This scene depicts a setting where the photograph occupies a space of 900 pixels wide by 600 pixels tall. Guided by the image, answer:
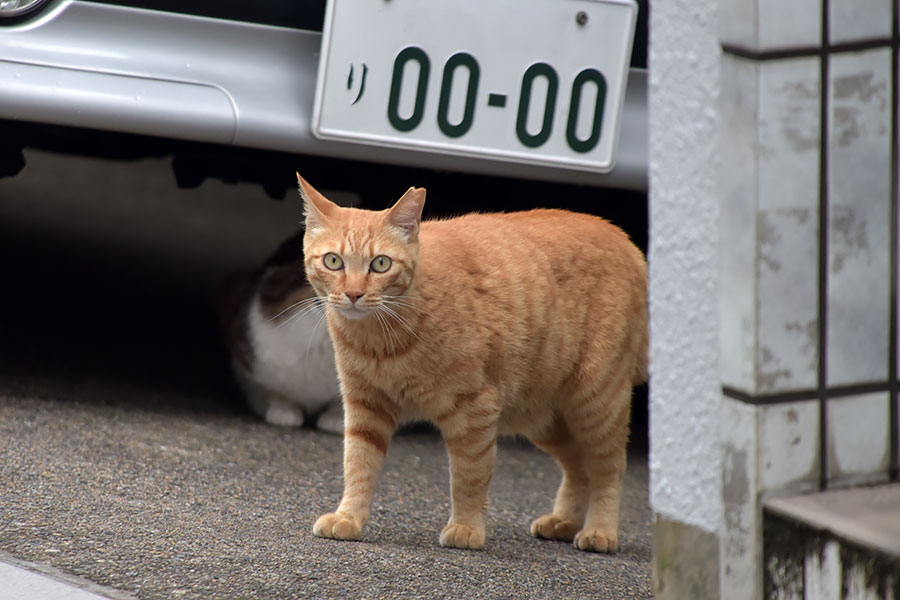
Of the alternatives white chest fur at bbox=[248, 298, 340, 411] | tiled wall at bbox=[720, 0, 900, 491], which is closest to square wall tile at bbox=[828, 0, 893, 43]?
tiled wall at bbox=[720, 0, 900, 491]

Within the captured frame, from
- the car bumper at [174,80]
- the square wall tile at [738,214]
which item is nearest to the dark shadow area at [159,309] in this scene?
the car bumper at [174,80]

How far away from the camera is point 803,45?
152cm

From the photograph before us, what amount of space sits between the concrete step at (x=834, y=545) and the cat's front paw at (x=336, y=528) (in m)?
1.01

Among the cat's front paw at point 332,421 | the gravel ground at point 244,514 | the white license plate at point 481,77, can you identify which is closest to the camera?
the gravel ground at point 244,514

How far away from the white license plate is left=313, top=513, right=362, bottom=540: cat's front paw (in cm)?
93

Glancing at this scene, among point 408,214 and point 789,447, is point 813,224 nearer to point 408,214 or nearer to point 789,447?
point 789,447

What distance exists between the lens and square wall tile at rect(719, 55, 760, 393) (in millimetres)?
1518

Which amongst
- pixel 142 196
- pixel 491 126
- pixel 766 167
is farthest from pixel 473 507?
pixel 142 196

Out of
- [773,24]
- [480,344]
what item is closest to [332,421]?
[480,344]

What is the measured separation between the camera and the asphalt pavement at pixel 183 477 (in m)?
2.09

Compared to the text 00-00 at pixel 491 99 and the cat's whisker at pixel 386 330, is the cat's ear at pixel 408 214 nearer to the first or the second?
the cat's whisker at pixel 386 330

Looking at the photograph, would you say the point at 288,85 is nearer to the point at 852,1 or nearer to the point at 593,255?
the point at 593,255

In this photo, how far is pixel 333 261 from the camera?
99.6 inches

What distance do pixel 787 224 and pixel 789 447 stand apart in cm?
28
